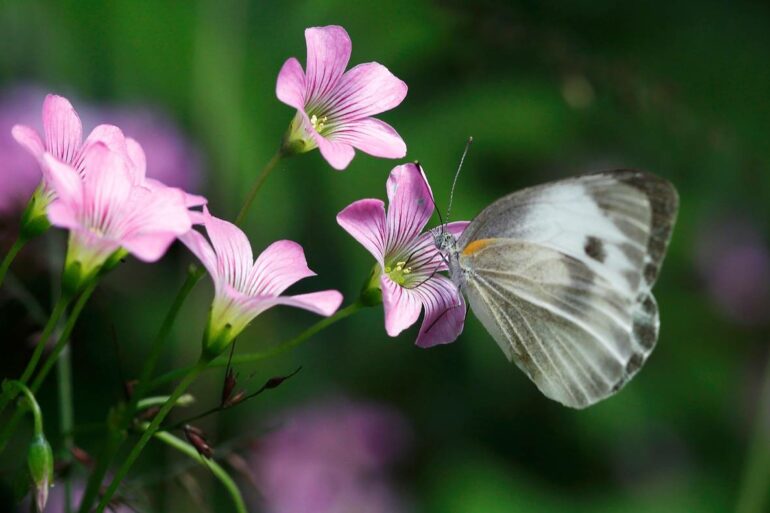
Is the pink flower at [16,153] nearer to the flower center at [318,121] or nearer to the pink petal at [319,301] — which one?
the flower center at [318,121]

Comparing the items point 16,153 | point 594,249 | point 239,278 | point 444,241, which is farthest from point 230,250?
point 16,153

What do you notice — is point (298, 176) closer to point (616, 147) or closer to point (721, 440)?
point (616, 147)

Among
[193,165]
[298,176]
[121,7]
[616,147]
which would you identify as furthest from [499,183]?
[121,7]

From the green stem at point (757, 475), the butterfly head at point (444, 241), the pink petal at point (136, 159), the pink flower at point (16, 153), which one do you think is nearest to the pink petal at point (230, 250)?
the pink petal at point (136, 159)

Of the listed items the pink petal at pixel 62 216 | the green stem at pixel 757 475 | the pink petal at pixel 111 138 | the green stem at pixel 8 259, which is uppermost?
the pink petal at pixel 62 216

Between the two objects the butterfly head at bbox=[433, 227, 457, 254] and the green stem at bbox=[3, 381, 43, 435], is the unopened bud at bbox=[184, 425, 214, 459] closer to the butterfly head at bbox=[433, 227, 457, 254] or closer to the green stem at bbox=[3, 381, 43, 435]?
the green stem at bbox=[3, 381, 43, 435]

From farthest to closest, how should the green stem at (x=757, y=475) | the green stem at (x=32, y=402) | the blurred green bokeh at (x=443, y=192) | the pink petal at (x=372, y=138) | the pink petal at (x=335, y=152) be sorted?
1. the green stem at (x=757, y=475)
2. the blurred green bokeh at (x=443, y=192)
3. the pink petal at (x=372, y=138)
4. the pink petal at (x=335, y=152)
5. the green stem at (x=32, y=402)

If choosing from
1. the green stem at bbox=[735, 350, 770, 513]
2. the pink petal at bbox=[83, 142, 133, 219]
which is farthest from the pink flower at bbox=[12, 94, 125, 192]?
the green stem at bbox=[735, 350, 770, 513]
